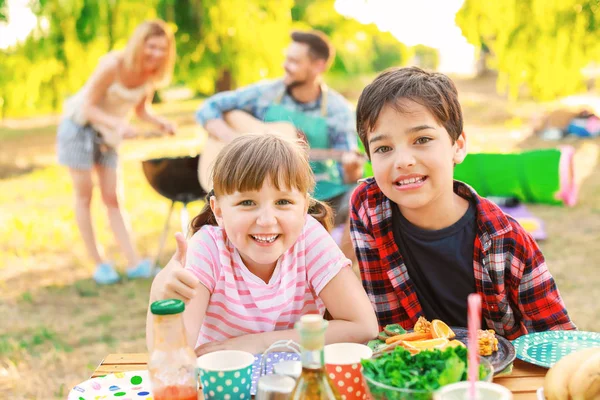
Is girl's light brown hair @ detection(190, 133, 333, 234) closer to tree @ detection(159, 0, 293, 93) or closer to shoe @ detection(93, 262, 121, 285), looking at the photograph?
shoe @ detection(93, 262, 121, 285)

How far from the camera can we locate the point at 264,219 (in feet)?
5.49

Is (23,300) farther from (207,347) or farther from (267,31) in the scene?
(267,31)

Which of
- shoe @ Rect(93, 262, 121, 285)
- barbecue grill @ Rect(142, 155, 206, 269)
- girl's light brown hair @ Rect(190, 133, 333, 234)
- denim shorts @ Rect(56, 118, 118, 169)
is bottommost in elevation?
shoe @ Rect(93, 262, 121, 285)

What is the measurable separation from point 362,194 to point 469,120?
14403mm

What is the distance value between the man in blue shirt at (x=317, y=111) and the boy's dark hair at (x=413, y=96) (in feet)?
8.08

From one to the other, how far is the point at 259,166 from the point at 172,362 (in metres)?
0.58

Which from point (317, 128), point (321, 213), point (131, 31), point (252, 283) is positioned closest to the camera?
point (252, 283)

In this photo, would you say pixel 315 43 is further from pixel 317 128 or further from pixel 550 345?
pixel 550 345

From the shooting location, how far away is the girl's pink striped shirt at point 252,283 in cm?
187

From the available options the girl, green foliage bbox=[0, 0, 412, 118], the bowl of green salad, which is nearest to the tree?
green foliage bbox=[0, 0, 412, 118]

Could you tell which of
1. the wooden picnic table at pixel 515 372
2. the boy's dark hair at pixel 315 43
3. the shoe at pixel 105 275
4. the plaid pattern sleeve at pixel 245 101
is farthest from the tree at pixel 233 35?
the wooden picnic table at pixel 515 372

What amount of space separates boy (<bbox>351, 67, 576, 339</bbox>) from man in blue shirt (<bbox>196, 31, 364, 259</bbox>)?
2315 mm

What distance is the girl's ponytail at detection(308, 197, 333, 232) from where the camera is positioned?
2119 millimetres

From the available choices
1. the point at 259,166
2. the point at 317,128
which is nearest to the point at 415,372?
the point at 259,166
